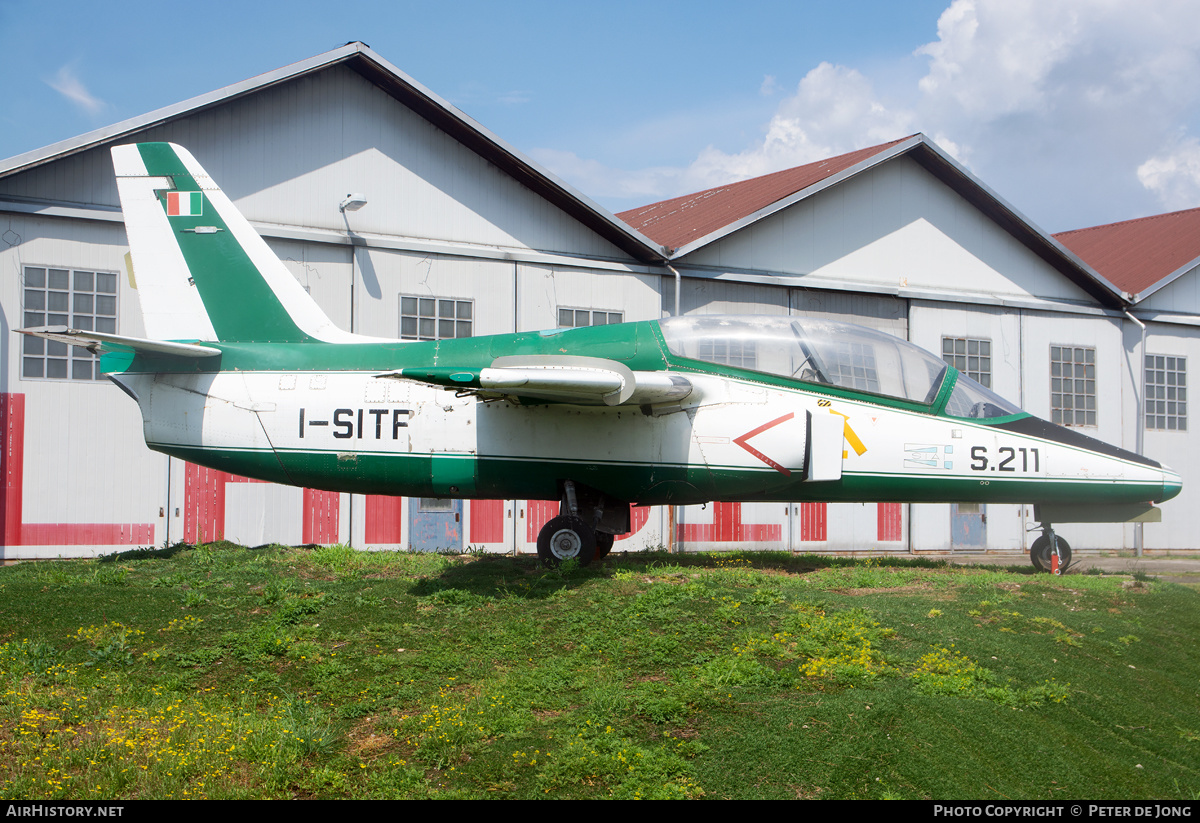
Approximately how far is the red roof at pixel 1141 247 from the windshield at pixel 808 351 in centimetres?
1448

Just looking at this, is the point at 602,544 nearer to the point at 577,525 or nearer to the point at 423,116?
the point at 577,525

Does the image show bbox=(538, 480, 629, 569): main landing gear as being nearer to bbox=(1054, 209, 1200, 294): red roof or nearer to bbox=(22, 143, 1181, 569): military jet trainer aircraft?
bbox=(22, 143, 1181, 569): military jet trainer aircraft

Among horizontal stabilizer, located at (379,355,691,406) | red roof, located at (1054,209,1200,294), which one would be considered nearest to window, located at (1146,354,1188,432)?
red roof, located at (1054,209,1200,294)

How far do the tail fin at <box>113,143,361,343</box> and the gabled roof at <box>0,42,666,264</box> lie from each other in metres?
3.01

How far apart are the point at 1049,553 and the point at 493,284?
10.2 meters

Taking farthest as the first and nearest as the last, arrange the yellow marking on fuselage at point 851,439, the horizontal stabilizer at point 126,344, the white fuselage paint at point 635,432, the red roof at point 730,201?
the red roof at point 730,201 < the yellow marking on fuselage at point 851,439 < the white fuselage paint at point 635,432 < the horizontal stabilizer at point 126,344

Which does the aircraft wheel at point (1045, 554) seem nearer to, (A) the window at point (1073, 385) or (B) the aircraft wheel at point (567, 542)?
(B) the aircraft wheel at point (567, 542)

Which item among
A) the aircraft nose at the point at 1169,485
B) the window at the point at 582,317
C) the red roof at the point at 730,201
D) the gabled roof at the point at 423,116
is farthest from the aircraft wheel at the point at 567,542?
the red roof at the point at 730,201

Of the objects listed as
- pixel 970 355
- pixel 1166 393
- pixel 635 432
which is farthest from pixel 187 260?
pixel 1166 393

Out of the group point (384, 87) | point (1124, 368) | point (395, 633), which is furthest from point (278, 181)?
point (1124, 368)

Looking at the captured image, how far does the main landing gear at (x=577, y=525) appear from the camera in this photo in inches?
403

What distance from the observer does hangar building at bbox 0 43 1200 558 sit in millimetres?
13602

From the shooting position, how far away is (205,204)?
430 inches
